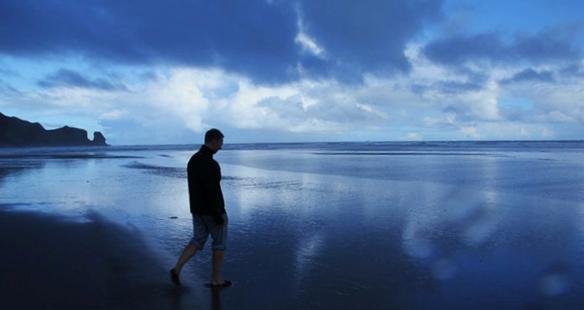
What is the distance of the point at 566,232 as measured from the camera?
26.7 ft

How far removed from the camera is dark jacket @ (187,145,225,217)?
529 cm

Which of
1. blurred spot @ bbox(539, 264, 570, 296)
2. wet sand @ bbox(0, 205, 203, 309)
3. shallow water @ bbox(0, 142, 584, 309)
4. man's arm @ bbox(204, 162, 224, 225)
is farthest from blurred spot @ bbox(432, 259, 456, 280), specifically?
wet sand @ bbox(0, 205, 203, 309)

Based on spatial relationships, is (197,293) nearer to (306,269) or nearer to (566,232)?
(306,269)

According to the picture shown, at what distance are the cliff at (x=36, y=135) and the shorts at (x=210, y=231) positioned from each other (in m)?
123

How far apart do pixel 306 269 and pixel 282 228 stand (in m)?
2.66

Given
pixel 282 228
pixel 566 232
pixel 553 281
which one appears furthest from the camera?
pixel 282 228

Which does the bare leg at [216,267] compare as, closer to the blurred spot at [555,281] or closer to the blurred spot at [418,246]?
the blurred spot at [418,246]

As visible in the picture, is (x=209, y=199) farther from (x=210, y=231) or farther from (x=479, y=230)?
(x=479, y=230)

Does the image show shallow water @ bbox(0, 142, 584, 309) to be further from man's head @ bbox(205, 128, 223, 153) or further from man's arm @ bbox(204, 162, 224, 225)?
man's head @ bbox(205, 128, 223, 153)

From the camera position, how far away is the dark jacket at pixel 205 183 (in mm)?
5289

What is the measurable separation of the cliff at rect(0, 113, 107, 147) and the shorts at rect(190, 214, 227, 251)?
122546 mm

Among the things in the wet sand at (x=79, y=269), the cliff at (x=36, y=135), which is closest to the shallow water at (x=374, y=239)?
the wet sand at (x=79, y=269)

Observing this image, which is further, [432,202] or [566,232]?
[432,202]

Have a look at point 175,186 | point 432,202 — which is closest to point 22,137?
point 175,186
